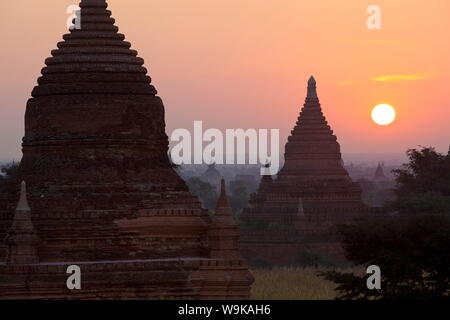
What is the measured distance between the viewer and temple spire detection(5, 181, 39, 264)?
129ft

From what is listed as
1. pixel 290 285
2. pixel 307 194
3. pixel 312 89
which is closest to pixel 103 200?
pixel 290 285

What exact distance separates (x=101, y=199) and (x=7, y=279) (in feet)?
8.91

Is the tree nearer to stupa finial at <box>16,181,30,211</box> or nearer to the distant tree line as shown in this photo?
the distant tree line

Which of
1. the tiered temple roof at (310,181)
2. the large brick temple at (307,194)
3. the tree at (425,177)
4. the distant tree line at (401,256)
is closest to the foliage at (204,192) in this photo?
the tree at (425,177)

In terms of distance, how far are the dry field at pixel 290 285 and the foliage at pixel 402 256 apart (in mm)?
7022

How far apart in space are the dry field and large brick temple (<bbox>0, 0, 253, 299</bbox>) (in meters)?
13.2

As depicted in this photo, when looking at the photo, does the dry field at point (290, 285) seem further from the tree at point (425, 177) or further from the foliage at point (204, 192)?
the foliage at point (204, 192)

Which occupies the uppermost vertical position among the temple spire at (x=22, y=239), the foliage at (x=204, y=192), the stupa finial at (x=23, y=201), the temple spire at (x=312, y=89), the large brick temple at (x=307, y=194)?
the foliage at (x=204, y=192)

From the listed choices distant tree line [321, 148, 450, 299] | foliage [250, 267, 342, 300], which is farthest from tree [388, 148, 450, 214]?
distant tree line [321, 148, 450, 299]

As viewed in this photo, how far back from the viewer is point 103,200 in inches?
1608

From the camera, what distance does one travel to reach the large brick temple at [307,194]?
79.7 metres

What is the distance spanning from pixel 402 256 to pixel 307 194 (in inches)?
1522

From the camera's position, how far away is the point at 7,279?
1535 inches

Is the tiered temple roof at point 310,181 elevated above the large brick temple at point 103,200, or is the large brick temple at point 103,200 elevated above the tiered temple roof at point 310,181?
the tiered temple roof at point 310,181
